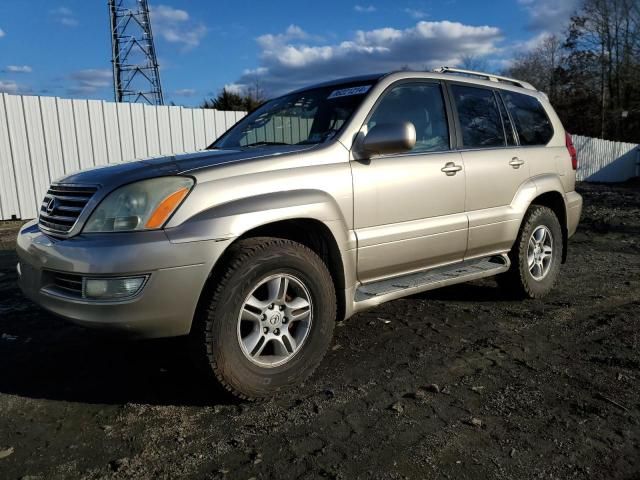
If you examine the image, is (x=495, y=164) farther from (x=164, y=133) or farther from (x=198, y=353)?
(x=164, y=133)

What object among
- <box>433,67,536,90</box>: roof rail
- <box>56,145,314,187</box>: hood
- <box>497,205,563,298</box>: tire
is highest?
<box>433,67,536,90</box>: roof rail

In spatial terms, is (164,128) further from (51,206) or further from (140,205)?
(140,205)

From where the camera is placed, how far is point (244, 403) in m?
2.89

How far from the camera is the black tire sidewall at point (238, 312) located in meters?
2.70

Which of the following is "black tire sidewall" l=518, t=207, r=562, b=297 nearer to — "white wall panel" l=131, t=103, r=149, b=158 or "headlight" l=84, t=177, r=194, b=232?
"headlight" l=84, t=177, r=194, b=232

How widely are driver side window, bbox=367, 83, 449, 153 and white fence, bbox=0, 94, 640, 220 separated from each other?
563cm

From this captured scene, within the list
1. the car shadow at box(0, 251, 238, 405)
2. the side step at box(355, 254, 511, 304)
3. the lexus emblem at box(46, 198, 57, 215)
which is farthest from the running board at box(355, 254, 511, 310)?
the lexus emblem at box(46, 198, 57, 215)

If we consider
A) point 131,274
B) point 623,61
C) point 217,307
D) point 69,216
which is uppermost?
point 623,61

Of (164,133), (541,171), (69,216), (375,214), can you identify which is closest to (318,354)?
(375,214)

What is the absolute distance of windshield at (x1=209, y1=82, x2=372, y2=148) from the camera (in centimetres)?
362

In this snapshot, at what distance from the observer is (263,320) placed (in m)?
2.91

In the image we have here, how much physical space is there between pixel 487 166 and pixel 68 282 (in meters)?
3.15

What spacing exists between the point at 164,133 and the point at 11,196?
11.3ft

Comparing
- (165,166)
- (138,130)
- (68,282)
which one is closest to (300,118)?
(165,166)
